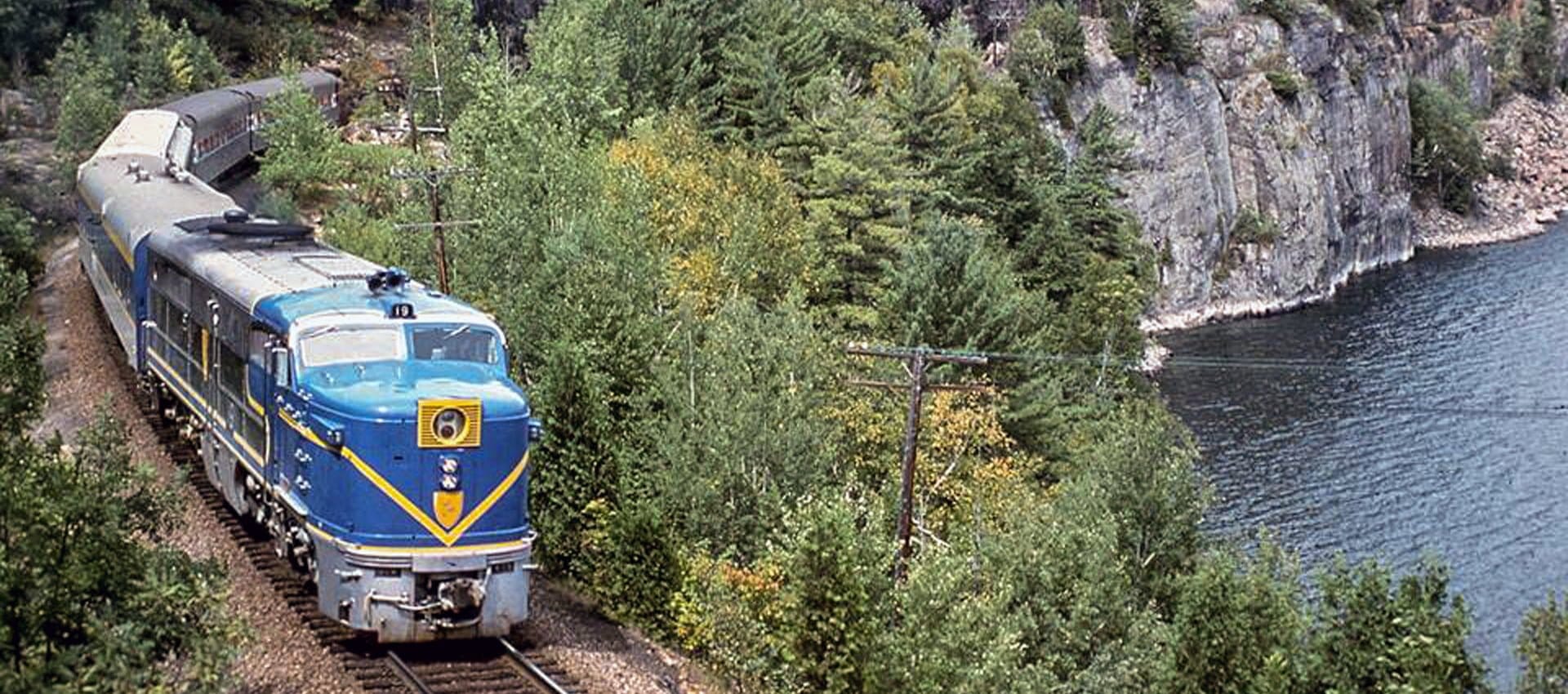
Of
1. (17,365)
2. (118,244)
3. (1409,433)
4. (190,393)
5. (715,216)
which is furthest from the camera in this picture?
(1409,433)

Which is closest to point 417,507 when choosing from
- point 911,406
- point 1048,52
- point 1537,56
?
point 911,406

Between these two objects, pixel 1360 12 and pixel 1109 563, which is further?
pixel 1360 12

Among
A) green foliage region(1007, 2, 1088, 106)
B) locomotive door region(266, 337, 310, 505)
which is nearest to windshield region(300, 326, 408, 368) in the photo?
locomotive door region(266, 337, 310, 505)

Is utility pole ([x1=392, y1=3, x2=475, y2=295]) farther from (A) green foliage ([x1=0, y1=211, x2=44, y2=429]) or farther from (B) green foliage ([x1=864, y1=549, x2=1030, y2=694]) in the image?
(B) green foliage ([x1=864, y1=549, x2=1030, y2=694])

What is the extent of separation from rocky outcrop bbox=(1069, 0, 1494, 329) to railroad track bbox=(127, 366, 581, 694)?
269 ft

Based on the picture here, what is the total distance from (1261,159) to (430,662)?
103 m

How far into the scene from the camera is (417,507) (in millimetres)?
23641

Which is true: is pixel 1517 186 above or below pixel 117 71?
below

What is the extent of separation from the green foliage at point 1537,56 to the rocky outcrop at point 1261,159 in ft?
156

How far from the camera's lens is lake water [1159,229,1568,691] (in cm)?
6031

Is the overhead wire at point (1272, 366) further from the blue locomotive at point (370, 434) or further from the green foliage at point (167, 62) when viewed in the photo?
the green foliage at point (167, 62)

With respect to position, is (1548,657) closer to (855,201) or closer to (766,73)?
(855,201)

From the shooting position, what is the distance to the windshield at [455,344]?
25062 mm

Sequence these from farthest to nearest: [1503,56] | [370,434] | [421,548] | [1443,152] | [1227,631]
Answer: [1503,56]
[1443,152]
[1227,631]
[421,548]
[370,434]
